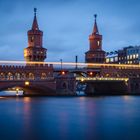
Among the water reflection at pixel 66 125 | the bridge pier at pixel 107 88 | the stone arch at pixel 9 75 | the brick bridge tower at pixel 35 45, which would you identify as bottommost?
the water reflection at pixel 66 125

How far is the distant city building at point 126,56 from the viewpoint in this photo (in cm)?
16625

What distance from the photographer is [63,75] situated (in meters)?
98.4

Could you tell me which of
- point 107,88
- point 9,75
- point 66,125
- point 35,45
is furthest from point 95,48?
point 66,125

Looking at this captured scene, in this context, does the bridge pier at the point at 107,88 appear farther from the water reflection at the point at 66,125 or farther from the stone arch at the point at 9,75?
the water reflection at the point at 66,125

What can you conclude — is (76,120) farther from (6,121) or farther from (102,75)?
(102,75)

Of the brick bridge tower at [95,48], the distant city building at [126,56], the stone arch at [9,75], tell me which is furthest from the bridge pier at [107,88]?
the distant city building at [126,56]

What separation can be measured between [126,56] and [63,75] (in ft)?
273

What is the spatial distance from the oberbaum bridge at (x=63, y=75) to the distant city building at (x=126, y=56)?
134ft

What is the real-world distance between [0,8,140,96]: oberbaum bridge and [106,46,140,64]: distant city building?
40.9 meters

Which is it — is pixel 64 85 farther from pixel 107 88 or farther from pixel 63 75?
pixel 107 88

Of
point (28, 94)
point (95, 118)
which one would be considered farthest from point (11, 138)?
point (28, 94)

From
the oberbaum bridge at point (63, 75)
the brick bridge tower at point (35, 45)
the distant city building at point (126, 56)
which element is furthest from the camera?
the distant city building at point (126, 56)

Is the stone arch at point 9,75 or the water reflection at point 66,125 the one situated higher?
the stone arch at point 9,75

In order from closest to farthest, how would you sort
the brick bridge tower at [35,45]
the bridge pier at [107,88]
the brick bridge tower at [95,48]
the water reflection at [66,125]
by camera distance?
the water reflection at [66,125], the brick bridge tower at [35,45], the bridge pier at [107,88], the brick bridge tower at [95,48]
